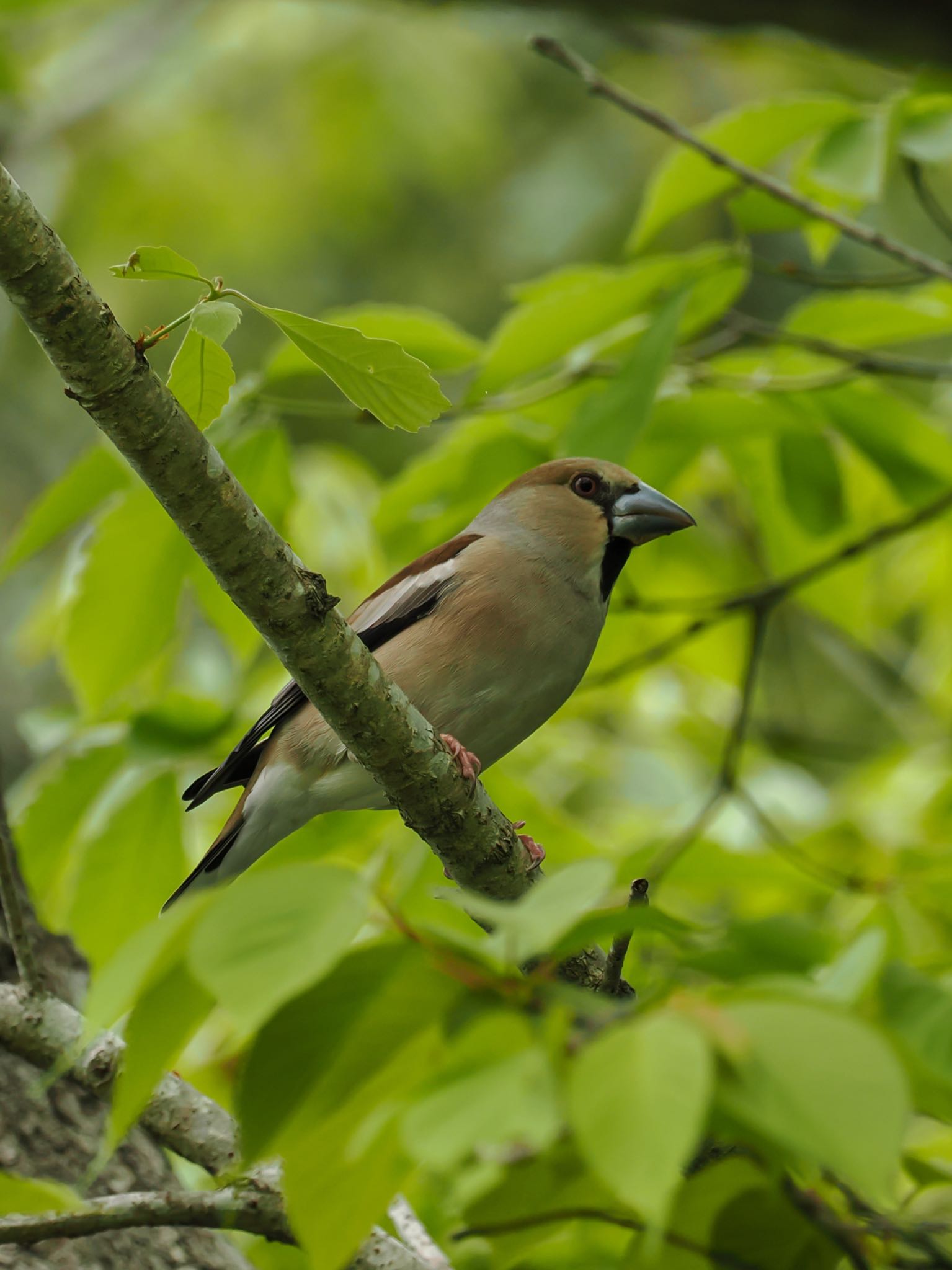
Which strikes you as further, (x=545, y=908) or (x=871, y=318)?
(x=871, y=318)

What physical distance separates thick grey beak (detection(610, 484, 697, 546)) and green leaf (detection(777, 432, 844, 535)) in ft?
1.19

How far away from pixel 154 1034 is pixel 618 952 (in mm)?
874

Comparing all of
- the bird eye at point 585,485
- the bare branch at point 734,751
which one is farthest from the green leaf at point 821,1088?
the bird eye at point 585,485

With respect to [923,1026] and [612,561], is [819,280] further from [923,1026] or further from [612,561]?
[923,1026]

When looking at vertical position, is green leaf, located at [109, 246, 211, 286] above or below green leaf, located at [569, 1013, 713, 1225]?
above

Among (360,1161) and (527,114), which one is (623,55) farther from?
(360,1161)

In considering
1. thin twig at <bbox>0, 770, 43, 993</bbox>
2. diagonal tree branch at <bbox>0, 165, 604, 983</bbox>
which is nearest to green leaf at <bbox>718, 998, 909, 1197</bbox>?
diagonal tree branch at <bbox>0, 165, 604, 983</bbox>

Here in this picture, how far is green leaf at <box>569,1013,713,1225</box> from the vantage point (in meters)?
1.20

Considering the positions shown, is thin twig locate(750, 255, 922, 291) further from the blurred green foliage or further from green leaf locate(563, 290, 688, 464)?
green leaf locate(563, 290, 688, 464)

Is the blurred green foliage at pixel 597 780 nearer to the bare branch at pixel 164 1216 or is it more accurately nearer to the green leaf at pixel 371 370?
the green leaf at pixel 371 370

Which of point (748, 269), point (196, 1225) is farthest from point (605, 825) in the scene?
point (196, 1225)

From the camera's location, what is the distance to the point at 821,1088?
1.31 meters

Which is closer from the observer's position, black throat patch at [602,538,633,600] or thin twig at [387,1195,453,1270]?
thin twig at [387,1195,453,1270]

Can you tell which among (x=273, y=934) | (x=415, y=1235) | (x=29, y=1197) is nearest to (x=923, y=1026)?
(x=273, y=934)
